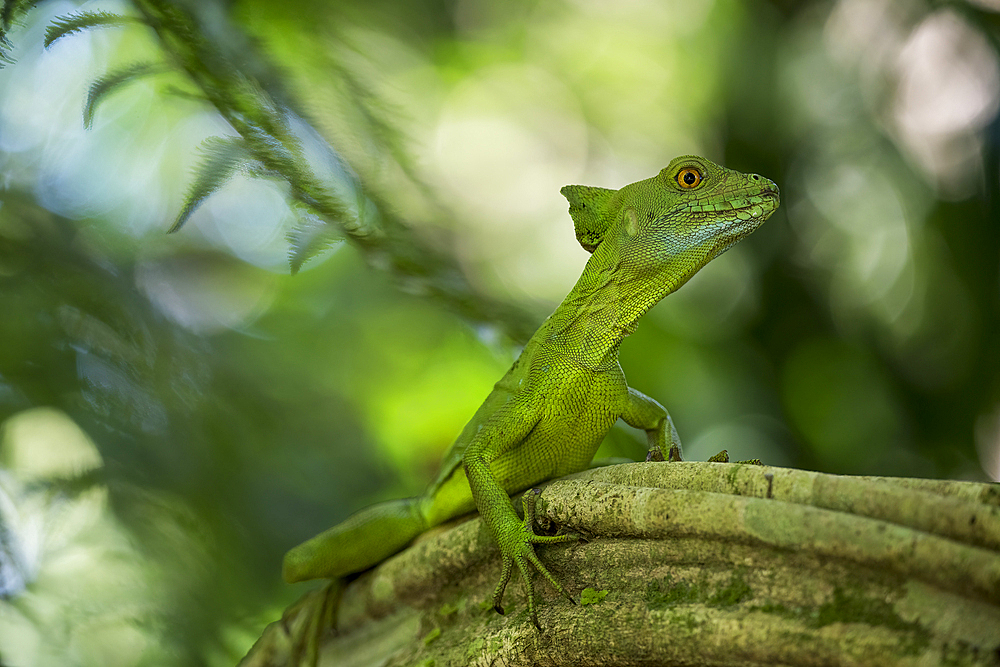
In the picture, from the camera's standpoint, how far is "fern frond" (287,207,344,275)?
6.52 ft

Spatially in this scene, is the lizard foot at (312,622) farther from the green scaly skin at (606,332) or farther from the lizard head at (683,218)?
the lizard head at (683,218)

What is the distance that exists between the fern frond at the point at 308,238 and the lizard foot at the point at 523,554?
96cm

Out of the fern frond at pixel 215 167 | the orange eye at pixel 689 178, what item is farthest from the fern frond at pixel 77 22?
the orange eye at pixel 689 178

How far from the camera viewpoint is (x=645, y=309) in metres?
2.27

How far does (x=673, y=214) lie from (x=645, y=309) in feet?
1.04

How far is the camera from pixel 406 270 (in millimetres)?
2641

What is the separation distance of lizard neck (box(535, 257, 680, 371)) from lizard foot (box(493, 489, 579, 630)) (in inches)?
22.1

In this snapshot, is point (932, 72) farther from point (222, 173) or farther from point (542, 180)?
point (222, 173)

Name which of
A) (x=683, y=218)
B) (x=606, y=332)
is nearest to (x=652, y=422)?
(x=606, y=332)

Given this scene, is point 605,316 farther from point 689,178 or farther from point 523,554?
point 523,554

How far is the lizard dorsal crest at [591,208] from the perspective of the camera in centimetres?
245

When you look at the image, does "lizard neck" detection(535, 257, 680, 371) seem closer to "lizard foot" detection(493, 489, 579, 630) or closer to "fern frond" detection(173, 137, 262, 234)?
"lizard foot" detection(493, 489, 579, 630)

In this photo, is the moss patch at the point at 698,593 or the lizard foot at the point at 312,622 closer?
the moss patch at the point at 698,593

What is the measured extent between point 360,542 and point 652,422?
1154mm
